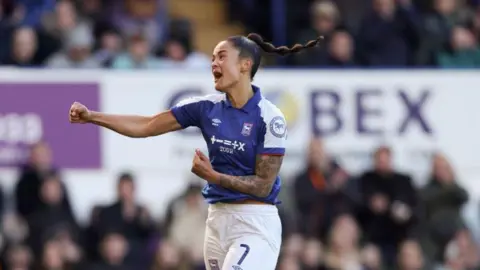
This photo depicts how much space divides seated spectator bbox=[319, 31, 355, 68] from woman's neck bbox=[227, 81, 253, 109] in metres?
7.43

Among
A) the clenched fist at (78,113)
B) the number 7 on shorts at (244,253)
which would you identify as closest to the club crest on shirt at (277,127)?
the number 7 on shorts at (244,253)

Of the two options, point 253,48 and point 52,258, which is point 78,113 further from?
point 52,258

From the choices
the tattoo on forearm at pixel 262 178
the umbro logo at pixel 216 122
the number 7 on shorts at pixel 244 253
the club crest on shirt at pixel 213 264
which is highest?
the umbro logo at pixel 216 122

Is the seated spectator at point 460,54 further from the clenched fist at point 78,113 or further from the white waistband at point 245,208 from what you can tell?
the clenched fist at point 78,113

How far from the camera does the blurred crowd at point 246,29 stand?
54.6 feet

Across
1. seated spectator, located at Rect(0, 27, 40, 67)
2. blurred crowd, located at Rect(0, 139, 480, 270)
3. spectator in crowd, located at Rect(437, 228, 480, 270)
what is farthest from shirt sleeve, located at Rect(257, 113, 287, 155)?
spectator in crowd, located at Rect(437, 228, 480, 270)

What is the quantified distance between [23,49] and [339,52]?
3572mm

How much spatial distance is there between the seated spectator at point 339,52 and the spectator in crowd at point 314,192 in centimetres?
128

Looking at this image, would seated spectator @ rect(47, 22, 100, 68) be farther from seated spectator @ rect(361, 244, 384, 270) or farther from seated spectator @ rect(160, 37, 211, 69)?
seated spectator @ rect(361, 244, 384, 270)

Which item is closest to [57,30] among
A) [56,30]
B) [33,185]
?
[56,30]

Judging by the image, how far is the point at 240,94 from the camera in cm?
993

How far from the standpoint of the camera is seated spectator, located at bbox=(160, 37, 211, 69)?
669 inches

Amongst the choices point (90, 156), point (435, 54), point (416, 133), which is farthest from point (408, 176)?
point (90, 156)

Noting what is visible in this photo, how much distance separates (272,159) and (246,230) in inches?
19.4
